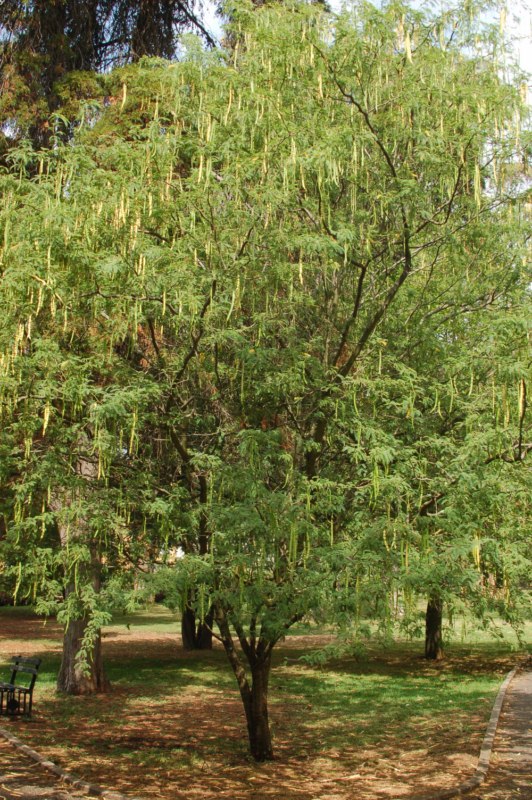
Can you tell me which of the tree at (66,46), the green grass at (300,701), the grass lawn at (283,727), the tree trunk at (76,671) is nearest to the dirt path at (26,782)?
the grass lawn at (283,727)

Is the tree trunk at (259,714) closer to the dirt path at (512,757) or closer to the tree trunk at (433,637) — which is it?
the dirt path at (512,757)

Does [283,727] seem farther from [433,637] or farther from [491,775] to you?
[433,637]

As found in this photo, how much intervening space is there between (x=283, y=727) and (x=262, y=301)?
599 cm

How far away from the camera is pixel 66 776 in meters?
7.70

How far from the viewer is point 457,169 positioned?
24.8ft

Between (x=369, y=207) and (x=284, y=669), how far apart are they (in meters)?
12.1

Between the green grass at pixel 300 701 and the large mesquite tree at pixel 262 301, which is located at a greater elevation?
the large mesquite tree at pixel 262 301

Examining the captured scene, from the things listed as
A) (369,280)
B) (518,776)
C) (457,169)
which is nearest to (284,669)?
(518,776)

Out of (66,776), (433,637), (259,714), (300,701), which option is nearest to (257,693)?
(259,714)

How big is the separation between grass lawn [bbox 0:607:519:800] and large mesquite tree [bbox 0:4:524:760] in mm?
1019

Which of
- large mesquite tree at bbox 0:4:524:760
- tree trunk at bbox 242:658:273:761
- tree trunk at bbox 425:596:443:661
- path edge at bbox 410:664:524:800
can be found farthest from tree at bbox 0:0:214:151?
tree trunk at bbox 425:596:443:661

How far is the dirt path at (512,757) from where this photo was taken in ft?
24.2

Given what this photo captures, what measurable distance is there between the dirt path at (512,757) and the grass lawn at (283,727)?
265 millimetres

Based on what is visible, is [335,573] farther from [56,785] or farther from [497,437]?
[56,785]
